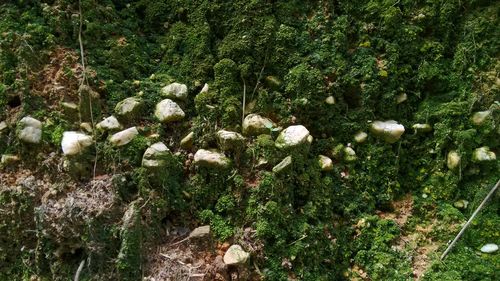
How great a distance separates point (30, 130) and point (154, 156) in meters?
0.73

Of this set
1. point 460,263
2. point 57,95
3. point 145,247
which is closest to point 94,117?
point 57,95

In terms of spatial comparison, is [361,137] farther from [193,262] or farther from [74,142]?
[74,142]

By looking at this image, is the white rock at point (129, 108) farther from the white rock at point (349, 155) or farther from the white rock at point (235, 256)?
the white rock at point (349, 155)

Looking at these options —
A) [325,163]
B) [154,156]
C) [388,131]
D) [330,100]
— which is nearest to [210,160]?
[154,156]

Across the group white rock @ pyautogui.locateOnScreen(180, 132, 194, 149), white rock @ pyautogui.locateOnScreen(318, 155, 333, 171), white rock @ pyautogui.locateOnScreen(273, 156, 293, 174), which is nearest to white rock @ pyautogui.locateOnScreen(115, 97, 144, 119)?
white rock @ pyautogui.locateOnScreen(180, 132, 194, 149)

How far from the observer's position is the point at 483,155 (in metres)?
2.67

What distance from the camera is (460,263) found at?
2494mm

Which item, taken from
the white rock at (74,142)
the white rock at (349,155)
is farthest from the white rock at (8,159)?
the white rock at (349,155)

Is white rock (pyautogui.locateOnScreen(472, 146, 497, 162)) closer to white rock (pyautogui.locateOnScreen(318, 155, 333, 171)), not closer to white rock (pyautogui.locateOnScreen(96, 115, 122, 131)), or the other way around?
white rock (pyautogui.locateOnScreen(318, 155, 333, 171))

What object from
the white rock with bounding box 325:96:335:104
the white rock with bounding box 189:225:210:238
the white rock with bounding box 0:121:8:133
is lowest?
the white rock with bounding box 189:225:210:238

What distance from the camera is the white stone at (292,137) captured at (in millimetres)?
2572

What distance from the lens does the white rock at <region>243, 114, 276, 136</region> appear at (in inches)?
104

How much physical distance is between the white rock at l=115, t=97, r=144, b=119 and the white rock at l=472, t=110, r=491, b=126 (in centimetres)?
202

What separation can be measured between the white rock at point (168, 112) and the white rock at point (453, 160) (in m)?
1.63
